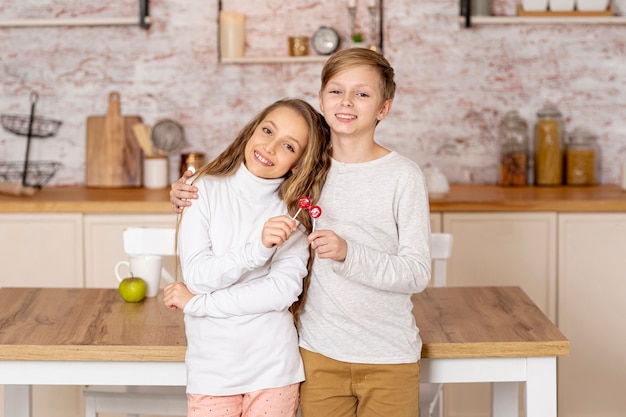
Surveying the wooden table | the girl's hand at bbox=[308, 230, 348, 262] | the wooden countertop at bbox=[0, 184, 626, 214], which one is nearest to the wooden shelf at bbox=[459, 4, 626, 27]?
the wooden countertop at bbox=[0, 184, 626, 214]

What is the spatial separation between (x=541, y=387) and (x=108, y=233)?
5.87 ft

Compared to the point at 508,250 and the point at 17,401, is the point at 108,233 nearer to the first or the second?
the point at 17,401

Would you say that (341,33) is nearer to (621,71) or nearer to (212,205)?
(621,71)

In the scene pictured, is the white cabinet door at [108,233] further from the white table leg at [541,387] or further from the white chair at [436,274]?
the white table leg at [541,387]

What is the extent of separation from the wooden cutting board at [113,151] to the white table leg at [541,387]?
86.9 inches

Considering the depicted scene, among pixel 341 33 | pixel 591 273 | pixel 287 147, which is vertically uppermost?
pixel 341 33

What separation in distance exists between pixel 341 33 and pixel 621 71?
110 cm

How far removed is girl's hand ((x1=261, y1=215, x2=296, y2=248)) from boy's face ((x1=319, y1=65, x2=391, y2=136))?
0.24 meters

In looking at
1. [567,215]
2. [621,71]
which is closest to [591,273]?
[567,215]

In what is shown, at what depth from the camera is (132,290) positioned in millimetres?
2145

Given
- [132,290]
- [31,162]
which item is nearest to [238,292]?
[132,290]

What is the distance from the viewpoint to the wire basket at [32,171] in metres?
3.74

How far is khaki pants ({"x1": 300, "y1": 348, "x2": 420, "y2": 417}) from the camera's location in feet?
5.74

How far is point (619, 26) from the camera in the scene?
3.67m
